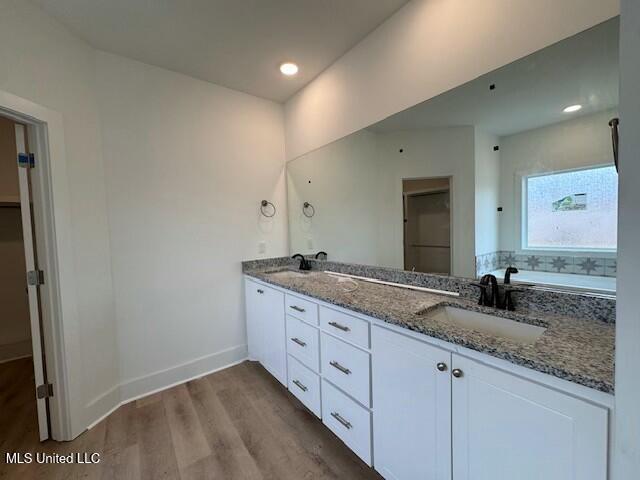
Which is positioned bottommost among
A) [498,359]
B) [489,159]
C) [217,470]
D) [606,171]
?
[217,470]

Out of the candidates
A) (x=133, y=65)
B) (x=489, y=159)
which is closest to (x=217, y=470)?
(x=489, y=159)

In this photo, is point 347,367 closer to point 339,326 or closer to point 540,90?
point 339,326

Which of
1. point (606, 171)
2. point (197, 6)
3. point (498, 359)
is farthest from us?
point (197, 6)

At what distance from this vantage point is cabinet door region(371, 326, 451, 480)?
108 centimetres

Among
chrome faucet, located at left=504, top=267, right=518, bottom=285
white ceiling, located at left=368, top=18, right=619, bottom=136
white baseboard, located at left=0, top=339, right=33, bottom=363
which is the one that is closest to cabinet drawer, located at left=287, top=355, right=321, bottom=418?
chrome faucet, located at left=504, top=267, right=518, bottom=285

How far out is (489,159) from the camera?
154cm

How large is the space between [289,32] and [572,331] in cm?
229

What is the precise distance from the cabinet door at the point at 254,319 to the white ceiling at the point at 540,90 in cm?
191

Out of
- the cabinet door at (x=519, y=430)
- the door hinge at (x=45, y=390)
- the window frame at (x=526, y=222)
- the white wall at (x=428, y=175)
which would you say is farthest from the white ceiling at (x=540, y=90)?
the door hinge at (x=45, y=390)

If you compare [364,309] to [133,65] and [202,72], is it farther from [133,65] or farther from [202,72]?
[133,65]

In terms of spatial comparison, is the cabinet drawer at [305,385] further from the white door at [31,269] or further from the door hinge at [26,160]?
the door hinge at [26,160]

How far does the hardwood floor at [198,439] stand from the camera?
4.94 ft

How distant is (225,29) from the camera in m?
1.84

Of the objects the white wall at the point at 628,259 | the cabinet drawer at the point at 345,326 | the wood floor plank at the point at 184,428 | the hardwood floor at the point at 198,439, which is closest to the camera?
the white wall at the point at 628,259
